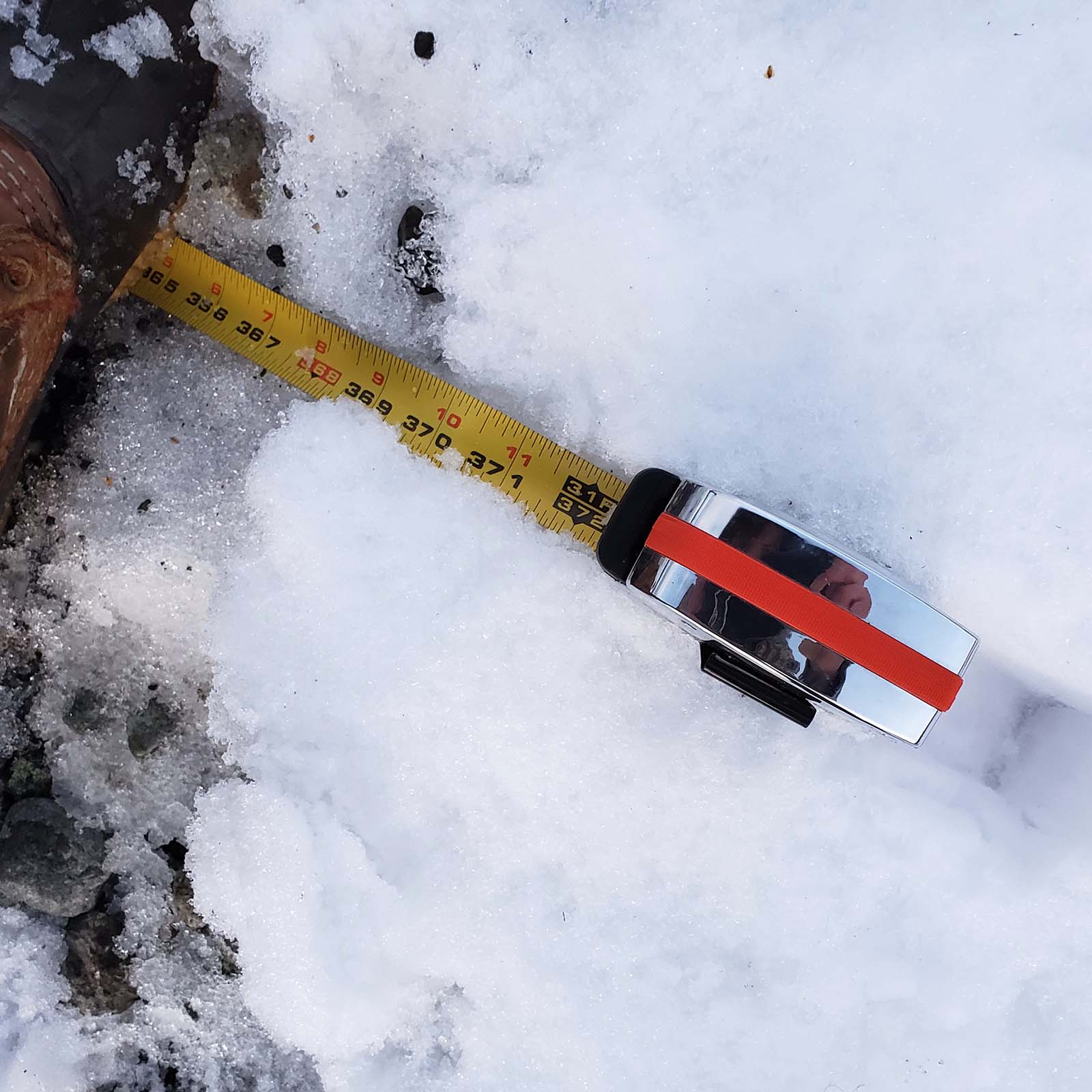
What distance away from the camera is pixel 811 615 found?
1.51 m

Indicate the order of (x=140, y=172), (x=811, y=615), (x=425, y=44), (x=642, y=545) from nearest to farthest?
(x=811, y=615), (x=642, y=545), (x=425, y=44), (x=140, y=172)

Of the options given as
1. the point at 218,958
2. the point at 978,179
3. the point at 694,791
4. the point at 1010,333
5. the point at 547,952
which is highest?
the point at 978,179

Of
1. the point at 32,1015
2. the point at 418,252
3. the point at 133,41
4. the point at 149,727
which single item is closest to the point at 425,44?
the point at 418,252

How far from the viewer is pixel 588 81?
1.79 metres

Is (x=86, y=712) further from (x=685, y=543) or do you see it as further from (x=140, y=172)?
(x=685, y=543)

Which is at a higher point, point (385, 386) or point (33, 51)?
point (33, 51)

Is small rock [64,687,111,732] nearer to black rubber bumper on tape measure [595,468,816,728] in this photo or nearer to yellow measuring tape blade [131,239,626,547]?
yellow measuring tape blade [131,239,626,547]

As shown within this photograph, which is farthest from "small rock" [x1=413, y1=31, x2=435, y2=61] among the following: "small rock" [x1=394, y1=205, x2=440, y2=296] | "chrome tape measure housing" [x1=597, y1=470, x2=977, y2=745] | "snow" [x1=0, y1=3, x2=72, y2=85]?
"chrome tape measure housing" [x1=597, y1=470, x2=977, y2=745]

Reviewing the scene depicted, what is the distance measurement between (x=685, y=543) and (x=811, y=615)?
0.30 meters

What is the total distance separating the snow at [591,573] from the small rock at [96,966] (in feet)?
0.17

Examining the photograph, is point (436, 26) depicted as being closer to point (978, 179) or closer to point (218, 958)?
point (978, 179)

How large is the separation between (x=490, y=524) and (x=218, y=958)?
134 centimetres

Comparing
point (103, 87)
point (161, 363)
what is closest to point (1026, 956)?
point (161, 363)

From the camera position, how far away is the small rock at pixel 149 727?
1.89 meters
